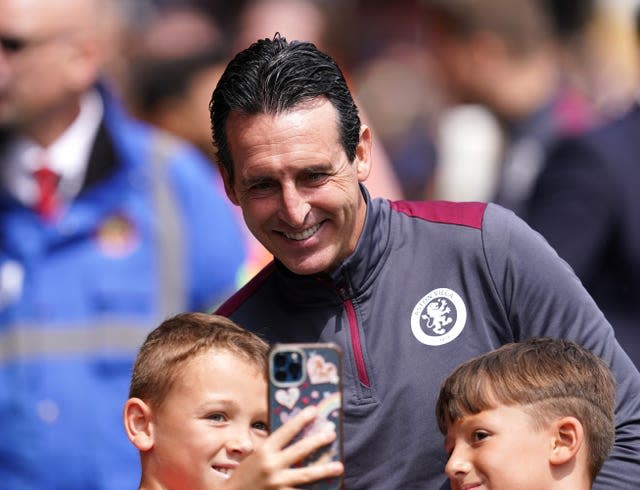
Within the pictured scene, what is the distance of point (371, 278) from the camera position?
4375 millimetres

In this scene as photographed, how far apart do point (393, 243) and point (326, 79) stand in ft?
1.58

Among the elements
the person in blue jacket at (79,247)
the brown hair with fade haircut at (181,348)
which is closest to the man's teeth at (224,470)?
the brown hair with fade haircut at (181,348)

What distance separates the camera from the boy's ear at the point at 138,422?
4.19 m

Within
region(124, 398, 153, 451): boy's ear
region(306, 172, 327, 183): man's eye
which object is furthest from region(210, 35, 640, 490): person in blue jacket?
region(124, 398, 153, 451): boy's ear

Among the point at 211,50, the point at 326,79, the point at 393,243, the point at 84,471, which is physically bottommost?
the point at 84,471

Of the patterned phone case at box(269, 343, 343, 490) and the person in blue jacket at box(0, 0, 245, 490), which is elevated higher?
the person in blue jacket at box(0, 0, 245, 490)

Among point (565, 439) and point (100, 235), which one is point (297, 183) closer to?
point (565, 439)

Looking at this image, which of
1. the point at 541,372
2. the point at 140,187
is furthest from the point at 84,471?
the point at 541,372

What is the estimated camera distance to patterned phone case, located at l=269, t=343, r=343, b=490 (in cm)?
363

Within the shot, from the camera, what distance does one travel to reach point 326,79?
14.1 ft

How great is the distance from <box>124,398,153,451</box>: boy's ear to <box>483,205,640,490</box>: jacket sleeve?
95 centimetres

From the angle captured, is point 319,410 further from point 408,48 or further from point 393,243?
point 408,48

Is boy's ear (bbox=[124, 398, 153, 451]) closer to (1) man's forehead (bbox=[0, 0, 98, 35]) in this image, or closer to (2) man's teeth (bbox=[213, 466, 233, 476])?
(2) man's teeth (bbox=[213, 466, 233, 476])

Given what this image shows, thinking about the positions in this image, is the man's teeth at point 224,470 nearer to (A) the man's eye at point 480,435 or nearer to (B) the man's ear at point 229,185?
(A) the man's eye at point 480,435
